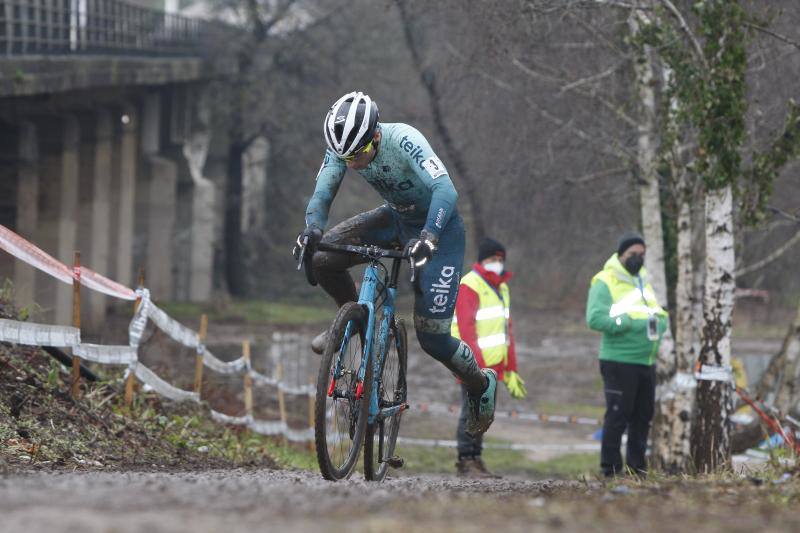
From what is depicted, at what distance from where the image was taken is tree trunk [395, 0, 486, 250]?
91.8 feet

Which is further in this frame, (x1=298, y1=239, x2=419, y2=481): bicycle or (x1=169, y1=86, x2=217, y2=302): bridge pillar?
(x1=169, y1=86, x2=217, y2=302): bridge pillar

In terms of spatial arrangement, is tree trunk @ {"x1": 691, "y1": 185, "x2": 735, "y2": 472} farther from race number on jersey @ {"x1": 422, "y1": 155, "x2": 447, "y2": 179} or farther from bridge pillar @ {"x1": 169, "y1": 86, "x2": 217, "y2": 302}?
bridge pillar @ {"x1": 169, "y1": 86, "x2": 217, "y2": 302}

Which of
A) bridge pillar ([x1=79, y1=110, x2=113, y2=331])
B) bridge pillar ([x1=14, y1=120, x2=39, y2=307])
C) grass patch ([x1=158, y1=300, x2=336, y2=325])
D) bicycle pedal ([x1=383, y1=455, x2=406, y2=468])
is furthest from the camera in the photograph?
grass patch ([x1=158, y1=300, x2=336, y2=325])

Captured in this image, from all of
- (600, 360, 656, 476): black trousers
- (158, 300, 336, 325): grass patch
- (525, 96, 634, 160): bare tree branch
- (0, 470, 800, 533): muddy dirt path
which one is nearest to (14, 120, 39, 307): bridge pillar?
(158, 300, 336, 325): grass patch

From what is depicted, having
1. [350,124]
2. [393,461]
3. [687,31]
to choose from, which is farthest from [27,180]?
[350,124]

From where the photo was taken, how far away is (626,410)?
11.6 meters

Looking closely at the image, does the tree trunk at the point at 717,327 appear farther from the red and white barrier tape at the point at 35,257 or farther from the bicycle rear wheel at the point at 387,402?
the red and white barrier tape at the point at 35,257

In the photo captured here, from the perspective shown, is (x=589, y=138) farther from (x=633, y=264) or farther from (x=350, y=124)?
(x=350, y=124)

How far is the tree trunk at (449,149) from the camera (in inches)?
1101

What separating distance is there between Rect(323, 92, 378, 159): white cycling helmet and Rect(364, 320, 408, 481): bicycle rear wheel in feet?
4.34

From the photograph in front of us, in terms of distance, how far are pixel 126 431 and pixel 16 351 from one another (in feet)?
3.59

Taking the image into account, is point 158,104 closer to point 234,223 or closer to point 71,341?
point 234,223

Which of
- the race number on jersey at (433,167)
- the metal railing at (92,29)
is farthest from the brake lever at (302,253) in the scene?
the metal railing at (92,29)

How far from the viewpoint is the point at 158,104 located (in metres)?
39.2
